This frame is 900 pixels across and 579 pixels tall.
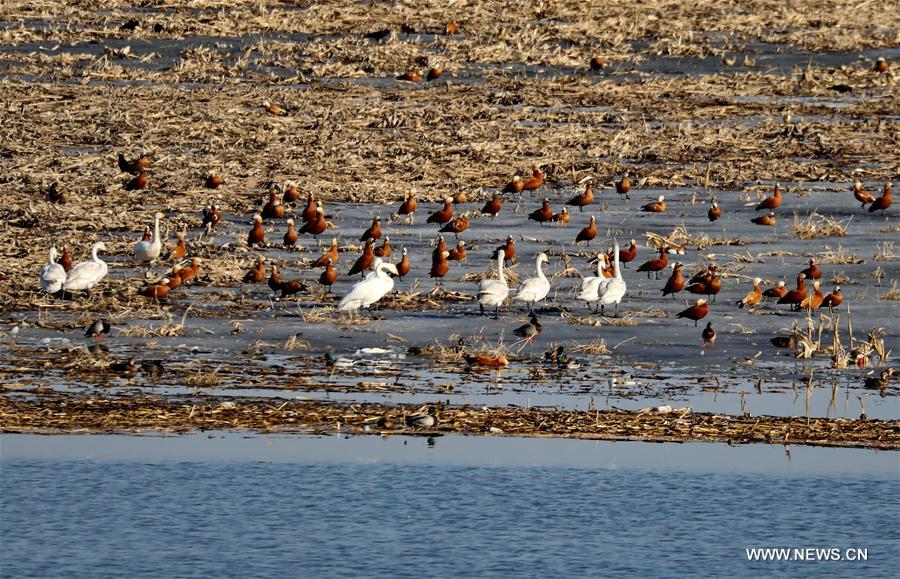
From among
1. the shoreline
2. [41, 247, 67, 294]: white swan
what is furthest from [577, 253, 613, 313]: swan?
[41, 247, 67, 294]: white swan

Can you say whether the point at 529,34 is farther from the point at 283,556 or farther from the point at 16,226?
the point at 283,556

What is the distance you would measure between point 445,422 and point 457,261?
862 centimetres

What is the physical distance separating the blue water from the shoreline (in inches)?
5.8

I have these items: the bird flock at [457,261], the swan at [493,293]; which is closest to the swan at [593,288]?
the bird flock at [457,261]

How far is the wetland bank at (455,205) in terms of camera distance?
58.0 ft

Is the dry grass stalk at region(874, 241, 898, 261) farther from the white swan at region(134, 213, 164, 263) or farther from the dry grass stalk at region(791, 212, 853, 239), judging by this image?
the white swan at region(134, 213, 164, 263)

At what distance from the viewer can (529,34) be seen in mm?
42156

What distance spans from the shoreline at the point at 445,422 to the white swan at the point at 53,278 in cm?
507

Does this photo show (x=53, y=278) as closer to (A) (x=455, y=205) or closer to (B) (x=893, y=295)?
(A) (x=455, y=205)

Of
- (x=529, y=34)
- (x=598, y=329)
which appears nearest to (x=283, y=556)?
(x=598, y=329)

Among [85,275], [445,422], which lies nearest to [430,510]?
[445,422]

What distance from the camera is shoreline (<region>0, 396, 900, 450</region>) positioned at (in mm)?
16047

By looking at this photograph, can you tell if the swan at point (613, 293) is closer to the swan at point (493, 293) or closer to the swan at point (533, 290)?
the swan at point (533, 290)

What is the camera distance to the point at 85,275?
22094mm
